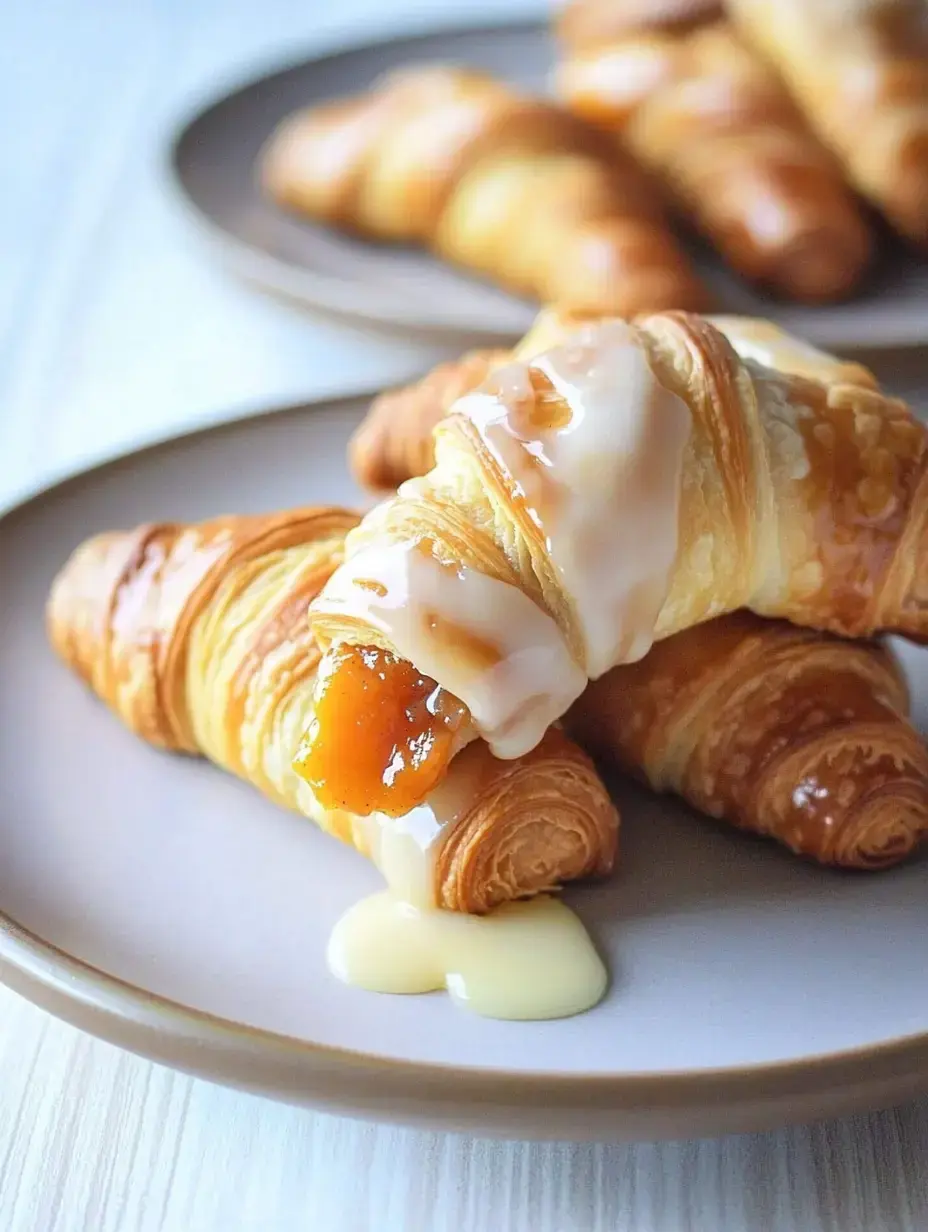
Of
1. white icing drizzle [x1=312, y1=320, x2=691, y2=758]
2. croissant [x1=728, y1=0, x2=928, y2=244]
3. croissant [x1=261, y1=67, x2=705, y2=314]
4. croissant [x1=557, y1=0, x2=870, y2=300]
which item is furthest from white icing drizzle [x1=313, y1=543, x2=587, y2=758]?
croissant [x1=728, y1=0, x2=928, y2=244]

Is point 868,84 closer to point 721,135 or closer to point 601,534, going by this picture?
point 721,135

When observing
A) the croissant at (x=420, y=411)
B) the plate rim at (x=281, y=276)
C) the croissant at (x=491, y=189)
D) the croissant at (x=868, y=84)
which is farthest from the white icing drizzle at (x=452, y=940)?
the croissant at (x=868, y=84)

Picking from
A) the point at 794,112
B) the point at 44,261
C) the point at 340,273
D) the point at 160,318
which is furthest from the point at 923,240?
the point at 44,261

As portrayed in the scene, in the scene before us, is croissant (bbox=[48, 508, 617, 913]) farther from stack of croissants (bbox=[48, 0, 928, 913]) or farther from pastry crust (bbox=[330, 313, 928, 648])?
pastry crust (bbox=[330, 313, 928, 648])

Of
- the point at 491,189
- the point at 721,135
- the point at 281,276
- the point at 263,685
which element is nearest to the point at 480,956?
the point at 263,685

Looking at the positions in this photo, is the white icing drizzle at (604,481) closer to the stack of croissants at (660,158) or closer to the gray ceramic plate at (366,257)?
the gray ceramic plate at (366,257)
